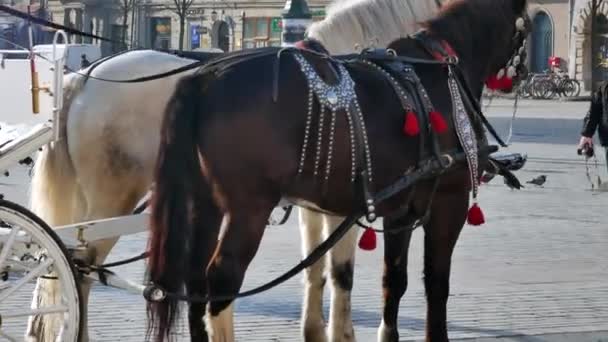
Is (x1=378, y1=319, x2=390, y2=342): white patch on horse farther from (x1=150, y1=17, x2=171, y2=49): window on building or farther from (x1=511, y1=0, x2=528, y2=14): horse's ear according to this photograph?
(x1=150, y1=17, x2=171, y2=49): window on building

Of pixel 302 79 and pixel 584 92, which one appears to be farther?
pixel 584 92

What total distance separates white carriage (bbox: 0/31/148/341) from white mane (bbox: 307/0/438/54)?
1.78 meters

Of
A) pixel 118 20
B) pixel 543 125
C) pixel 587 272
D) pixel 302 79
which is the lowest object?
pixel 118 20

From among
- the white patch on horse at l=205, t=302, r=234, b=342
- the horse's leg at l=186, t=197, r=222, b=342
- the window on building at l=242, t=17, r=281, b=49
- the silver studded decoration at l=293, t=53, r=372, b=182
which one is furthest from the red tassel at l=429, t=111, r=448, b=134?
the window on building at l=242, t=17, r=281, b=49

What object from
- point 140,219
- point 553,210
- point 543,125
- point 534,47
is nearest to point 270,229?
point 553,210

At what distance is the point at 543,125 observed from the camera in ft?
87.7

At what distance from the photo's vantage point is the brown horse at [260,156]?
4.88 m

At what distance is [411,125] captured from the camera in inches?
208

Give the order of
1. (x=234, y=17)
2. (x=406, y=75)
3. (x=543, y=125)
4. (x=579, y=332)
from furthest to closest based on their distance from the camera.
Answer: (x=234, y=17) → (x=543, y=125) → (x=579, y=332) → (x=406, y=75)

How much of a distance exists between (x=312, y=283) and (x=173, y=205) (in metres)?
2.01

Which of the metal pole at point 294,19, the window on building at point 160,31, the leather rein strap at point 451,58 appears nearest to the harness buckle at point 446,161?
the leather rein strap at point 451,58

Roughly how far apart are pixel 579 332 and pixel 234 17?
155 feet

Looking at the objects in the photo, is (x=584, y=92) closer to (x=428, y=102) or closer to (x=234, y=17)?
(x=234, y=17)

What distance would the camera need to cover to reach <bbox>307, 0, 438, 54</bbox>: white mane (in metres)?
6.79
